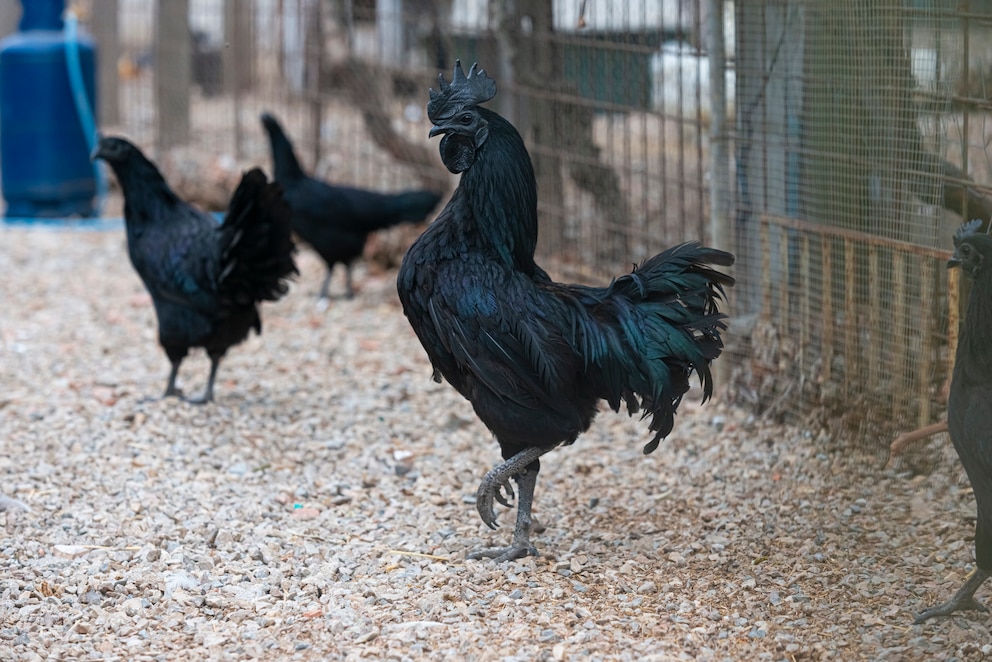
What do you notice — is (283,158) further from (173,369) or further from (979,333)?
(979,333)

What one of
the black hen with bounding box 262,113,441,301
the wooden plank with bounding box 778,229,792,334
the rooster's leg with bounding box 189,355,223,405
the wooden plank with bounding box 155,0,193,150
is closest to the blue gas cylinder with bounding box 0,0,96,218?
the wooden plank with bounding box 155,0,193,150

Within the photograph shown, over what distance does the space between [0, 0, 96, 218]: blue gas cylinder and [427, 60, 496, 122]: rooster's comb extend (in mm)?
8863

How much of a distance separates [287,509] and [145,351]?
10.3 feet

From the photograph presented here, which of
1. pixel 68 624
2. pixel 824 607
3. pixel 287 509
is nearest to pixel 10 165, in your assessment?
pixel 287 509

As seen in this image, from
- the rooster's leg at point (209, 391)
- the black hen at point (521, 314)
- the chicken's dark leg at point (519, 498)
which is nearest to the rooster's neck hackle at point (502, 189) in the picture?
the black hen at point (521, 314)

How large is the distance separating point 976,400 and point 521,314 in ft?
5.49

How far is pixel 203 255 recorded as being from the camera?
A: 6273mm

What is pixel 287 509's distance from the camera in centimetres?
506

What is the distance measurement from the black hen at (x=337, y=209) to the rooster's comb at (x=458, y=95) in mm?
4655

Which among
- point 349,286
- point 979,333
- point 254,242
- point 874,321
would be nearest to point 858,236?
point 874,321

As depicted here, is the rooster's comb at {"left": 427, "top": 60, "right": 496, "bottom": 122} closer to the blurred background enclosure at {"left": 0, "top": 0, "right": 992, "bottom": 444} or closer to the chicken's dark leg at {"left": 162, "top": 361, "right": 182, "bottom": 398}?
the blurred background enclosure at {"left": 0, "top": 0, "right": 992, "bottom": 444}

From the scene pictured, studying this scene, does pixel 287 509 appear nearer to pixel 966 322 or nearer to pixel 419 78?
pixel 966 322

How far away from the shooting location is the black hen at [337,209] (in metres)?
8.82

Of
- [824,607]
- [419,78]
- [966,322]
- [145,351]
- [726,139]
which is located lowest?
[824,607]
